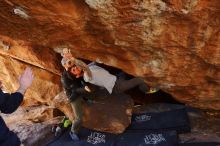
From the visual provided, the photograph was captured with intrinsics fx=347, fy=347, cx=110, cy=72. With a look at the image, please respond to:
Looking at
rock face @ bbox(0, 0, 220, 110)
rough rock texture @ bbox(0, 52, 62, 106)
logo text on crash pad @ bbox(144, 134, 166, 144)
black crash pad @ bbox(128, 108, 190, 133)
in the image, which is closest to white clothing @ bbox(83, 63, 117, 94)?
rock face @ bbox(0, 0, 220, 110)

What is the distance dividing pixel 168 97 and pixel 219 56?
74.4 inches

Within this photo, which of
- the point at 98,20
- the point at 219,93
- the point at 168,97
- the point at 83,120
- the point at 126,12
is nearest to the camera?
the point at 126,12

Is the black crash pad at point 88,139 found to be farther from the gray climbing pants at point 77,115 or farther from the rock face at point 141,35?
the rock face at point 141,35

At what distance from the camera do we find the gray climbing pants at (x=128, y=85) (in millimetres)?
5444

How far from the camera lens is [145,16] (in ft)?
13.1

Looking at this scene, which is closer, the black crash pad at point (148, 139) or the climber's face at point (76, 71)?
the black crash pad at point (148, 139)

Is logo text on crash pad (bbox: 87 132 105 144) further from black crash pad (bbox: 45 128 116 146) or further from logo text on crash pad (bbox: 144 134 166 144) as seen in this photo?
logo text on crash pad (bbox: 144 134 166 144)

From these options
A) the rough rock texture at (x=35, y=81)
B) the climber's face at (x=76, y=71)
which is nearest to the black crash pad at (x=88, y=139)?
the climber's face at (x=76, y=71)

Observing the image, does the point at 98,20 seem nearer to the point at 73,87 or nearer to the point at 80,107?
the point at 73,87

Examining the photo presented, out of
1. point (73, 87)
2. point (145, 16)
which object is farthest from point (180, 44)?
point (73, 87)

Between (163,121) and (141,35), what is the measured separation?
1710mm

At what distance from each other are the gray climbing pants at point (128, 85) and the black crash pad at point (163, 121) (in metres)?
0.46

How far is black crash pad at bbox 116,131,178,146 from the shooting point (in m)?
4.96

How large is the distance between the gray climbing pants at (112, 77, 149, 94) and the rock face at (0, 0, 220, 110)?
288mm
